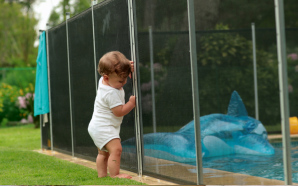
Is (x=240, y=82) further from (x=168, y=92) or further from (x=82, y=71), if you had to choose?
(x=168, y=92)

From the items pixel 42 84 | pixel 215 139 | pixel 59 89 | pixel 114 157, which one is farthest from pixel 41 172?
pixel 42 84

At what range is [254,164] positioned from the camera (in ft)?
19.2

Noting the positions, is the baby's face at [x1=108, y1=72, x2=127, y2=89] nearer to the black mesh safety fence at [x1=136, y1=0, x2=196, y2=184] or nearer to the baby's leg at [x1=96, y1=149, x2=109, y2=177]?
the black mesh safety fence at [x1=136, y1=0, x2=196, y2=184]

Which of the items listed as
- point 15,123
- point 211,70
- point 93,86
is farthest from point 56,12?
point 93,86

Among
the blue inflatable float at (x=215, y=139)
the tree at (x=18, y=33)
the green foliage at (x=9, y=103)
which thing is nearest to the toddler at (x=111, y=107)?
the blue inflatable float at (x=215, y=139)

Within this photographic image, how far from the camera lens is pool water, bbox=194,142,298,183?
5013mm

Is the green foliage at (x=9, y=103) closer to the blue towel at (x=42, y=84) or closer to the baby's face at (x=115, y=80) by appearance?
the blue towel at (x=42, y=84)

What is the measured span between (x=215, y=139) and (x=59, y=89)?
3.20 metres

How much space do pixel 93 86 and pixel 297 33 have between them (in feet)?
16.8

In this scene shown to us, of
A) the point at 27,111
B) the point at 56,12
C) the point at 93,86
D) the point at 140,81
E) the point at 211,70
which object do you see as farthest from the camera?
the point at 56,12

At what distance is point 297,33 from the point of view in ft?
30.7

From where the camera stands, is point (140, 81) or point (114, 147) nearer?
point (114, 147)

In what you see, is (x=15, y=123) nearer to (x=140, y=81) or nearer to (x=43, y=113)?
(x=43, y=113)

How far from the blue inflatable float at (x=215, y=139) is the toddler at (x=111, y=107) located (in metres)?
0.41
